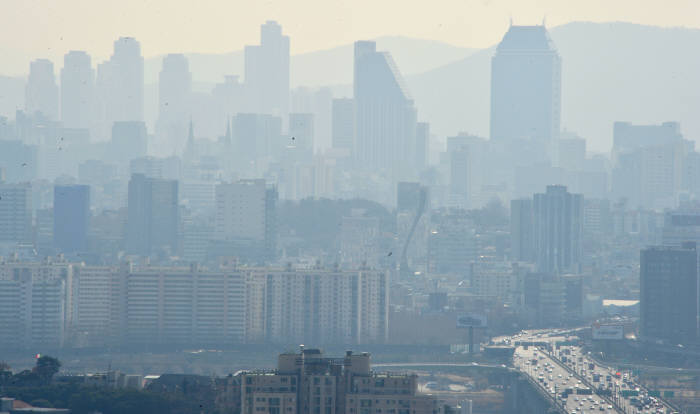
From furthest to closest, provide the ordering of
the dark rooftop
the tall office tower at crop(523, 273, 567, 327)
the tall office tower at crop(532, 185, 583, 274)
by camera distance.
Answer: the dark rooftop < the tall office tower at crop(532, 185, 583, 274) < the tall office tower at crop(523, 273, 567, 327)

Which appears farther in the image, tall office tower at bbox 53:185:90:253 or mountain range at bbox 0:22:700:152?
mountain range at bbox 0:22:700:152

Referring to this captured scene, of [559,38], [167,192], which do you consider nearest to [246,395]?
[167,192]

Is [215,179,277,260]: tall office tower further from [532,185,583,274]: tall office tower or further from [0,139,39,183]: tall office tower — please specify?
[0,139,39,183]: tall office tower

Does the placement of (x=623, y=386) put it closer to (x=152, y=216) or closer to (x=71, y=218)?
(x=71, y=218)

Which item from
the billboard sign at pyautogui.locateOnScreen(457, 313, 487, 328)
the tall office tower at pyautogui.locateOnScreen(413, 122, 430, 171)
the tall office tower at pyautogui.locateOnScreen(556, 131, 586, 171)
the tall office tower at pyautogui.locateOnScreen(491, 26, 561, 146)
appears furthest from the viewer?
the tall office tower at pyautogui.locateOnScreen(491, 26, 561, 146)

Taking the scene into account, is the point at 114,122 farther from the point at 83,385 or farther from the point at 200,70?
the point at 83,385

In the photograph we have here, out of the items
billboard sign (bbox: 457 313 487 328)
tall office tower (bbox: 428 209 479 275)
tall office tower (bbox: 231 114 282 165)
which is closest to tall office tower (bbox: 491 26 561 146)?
tall office tower (bbox: 231 114 282 165)

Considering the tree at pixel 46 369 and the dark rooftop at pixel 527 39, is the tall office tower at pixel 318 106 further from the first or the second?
the tree at pixel 46 369
